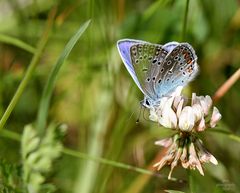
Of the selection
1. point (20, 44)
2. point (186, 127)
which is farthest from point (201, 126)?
point (20, 44)

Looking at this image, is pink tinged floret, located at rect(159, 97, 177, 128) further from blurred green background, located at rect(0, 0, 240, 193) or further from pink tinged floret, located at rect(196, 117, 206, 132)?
blurred green background, located at rect(0, 0, 240, 193)

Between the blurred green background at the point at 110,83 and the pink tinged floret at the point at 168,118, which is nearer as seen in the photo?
the pink tinged floret at the point at 168,118

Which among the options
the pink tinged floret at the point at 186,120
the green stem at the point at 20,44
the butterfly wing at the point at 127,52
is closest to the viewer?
the pink tinged floret at the point at 186,120

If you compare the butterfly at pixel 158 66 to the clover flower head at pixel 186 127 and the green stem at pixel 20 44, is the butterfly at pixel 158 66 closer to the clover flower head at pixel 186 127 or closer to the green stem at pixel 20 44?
the clover flower head at pixel 186 127

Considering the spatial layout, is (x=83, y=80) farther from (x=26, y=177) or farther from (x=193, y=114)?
(x=193, y=114)

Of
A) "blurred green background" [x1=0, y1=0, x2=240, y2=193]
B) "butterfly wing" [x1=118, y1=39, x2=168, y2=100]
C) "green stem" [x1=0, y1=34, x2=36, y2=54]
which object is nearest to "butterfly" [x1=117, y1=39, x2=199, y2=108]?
"butterfly wing" [x1=118, y1=39, x2=168, y2=100]

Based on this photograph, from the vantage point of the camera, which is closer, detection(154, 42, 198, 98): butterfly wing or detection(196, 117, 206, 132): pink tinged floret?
detection(196, 117, 206, 132): pink tinged floret

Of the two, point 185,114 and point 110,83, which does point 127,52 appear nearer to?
point 185,114

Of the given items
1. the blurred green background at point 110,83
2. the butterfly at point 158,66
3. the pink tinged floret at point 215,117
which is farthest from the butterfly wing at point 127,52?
the blurred green background at point 110,83
